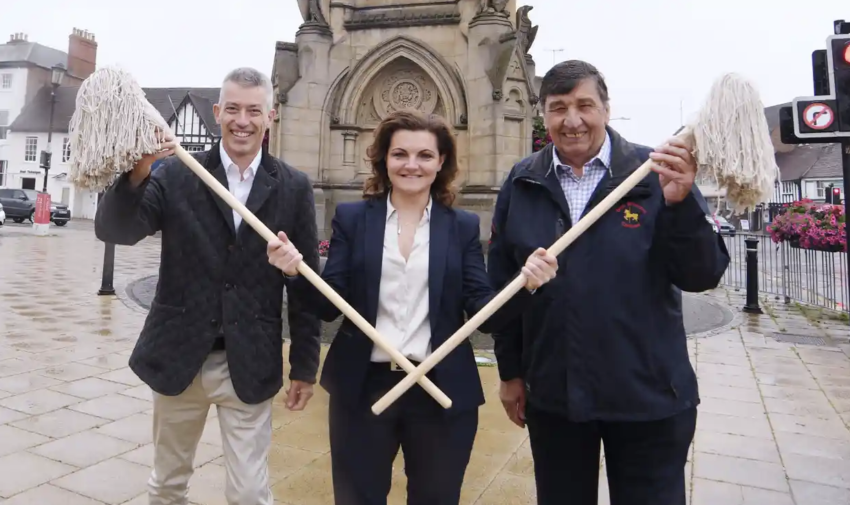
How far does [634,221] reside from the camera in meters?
2.01

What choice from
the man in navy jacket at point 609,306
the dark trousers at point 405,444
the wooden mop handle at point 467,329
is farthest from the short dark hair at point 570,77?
the dark trousers at point 405,444

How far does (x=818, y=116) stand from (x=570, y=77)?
3151 millimetres

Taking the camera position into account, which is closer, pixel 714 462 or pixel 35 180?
pixel 714 462

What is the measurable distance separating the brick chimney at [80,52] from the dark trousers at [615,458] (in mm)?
56866

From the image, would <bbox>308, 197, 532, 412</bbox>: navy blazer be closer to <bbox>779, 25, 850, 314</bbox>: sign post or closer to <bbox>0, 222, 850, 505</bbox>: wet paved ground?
<bbox>0, 222, 850, 505</bbox>: wet paved ground

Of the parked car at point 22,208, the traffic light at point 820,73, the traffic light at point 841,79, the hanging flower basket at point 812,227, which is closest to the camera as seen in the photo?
the traffic light at point 841,79

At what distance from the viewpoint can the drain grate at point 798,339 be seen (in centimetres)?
790

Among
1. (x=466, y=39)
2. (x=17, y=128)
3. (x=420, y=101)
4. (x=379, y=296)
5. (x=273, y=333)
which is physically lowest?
(x=273, y=333)

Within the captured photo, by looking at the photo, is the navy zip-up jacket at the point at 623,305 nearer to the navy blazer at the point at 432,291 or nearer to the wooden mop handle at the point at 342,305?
the navy blazer at the point at 432,291

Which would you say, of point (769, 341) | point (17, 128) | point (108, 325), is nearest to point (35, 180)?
point (17, 128)

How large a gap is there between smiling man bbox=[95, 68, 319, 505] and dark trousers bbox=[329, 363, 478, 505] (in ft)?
1.23

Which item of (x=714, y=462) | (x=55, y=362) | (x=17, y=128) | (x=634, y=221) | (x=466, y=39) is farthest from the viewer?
(x=17, y=128)

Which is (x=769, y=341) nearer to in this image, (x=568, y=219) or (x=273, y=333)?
(x=568, y=219)

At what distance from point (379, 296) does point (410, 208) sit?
0.37 m
